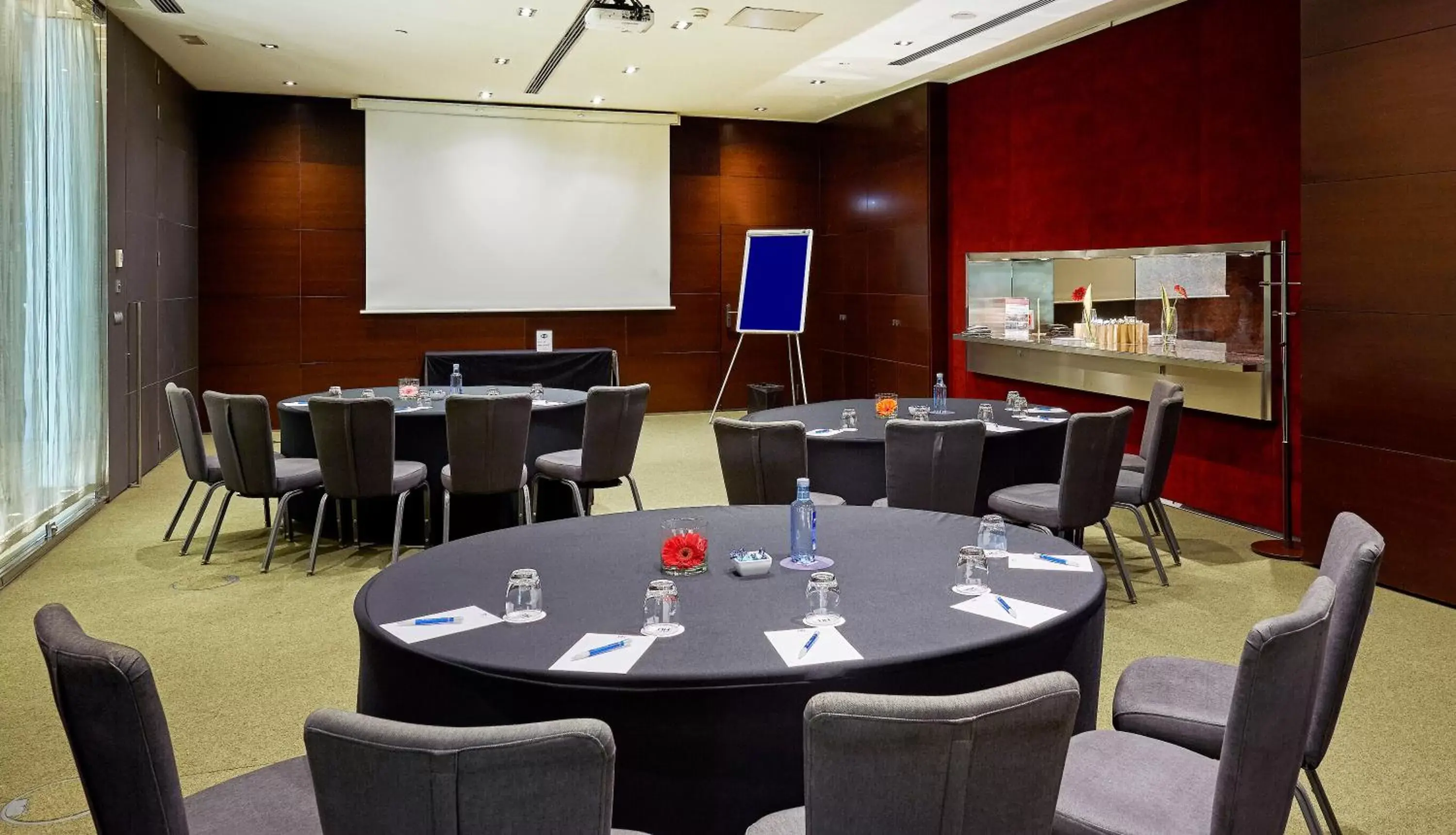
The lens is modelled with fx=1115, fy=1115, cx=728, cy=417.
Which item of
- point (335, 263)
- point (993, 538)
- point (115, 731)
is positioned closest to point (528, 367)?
point (335, 263)

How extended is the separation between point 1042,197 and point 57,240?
6.61 meters

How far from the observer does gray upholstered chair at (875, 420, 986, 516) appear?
450 cm

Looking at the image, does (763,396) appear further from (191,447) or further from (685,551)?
(685,551)

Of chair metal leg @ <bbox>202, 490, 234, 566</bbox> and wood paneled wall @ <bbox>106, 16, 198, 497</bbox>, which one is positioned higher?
wood paneled wall @ <bbox>106, 16, 198, 497</bbox>

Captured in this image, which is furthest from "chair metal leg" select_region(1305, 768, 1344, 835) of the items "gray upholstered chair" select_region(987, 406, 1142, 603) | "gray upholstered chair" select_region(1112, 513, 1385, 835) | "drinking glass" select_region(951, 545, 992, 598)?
"gray upholstered chair" select_region(987, 406, 1142, 603)

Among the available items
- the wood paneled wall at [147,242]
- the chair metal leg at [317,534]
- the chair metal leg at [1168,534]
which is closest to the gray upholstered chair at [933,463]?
the chair metal leg at [1168,534]

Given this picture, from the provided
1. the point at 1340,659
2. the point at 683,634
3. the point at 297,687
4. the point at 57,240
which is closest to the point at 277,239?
the point at 57,240

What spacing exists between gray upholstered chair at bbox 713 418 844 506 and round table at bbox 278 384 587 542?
4.43ft

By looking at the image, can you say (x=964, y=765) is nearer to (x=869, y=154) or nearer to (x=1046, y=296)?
(x=1046, y=296)

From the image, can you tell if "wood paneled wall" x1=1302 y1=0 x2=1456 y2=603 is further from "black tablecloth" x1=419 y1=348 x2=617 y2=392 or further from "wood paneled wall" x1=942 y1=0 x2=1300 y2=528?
"black tablecloth" x1=419 y1=348 x2=617 y2=392

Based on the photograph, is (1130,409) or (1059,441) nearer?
(1130,409)

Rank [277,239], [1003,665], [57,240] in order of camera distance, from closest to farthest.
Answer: [1003,665], [57,240], [277,239]

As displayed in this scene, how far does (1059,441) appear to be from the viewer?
17.9ft

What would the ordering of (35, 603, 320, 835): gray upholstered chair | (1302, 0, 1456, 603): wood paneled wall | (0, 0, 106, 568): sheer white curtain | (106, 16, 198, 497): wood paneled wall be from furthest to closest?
(106, 16, 198, 497): wood paneled wall < (0, 0, 106, 568): sheer white curtain < (1302, 0, 1456, 603): wood paneled wall < (35, 603, 320, 835): gray upholstered chair
